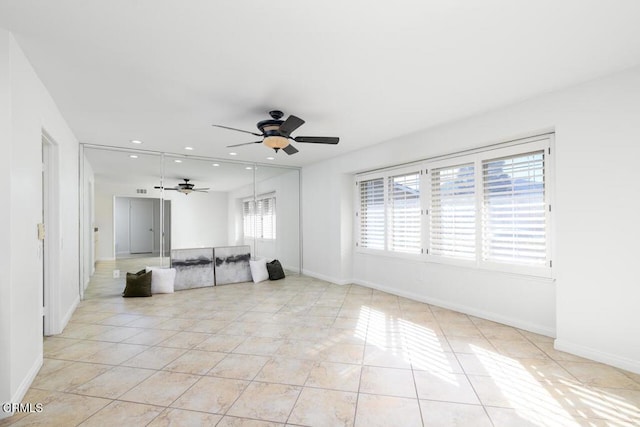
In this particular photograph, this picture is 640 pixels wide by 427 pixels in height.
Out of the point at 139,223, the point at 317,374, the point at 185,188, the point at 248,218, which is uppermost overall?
the point at 185,188

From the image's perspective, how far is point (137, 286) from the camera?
16.5 feet

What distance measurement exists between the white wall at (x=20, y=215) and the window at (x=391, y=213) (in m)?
4.42

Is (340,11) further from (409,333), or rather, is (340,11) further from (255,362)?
(409,333)

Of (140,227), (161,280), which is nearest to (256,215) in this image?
(161,280)

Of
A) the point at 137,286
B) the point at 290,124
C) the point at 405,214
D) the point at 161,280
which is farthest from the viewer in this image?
the point at 161,280

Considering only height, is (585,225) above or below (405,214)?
below

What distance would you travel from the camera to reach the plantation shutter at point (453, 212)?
3971 millimetres

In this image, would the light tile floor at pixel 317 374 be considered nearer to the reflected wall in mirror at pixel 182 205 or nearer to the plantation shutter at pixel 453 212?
the plantation shutter at pixel 453 212

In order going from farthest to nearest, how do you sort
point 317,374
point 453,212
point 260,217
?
point 260,217 < point 453,212 < point 317,374

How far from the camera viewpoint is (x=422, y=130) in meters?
4.27

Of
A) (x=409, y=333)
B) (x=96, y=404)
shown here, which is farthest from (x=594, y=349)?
(x=96, y=404)

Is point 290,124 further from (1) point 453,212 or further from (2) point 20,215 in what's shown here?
(1) point 453,212

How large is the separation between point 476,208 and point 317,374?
2820mm

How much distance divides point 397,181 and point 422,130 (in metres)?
1.03
